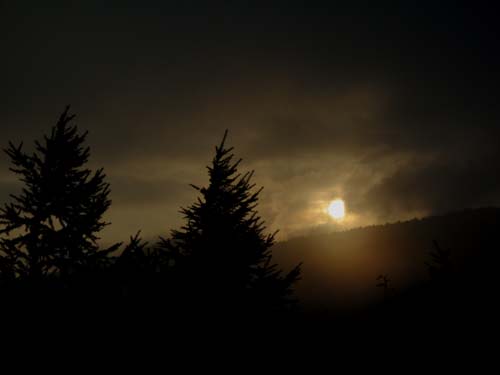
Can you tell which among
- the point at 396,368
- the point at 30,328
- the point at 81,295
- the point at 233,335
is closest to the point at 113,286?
the point at 81,295

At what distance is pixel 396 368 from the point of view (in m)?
45.0

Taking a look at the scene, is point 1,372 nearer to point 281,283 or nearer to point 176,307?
point 176,307

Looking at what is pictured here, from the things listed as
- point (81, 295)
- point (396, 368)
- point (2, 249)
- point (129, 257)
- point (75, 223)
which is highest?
point (75, 223)

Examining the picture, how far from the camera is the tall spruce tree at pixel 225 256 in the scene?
7156mm

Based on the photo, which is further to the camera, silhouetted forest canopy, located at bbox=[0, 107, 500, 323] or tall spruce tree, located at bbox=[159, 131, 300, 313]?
tall spruce tree, located at bbox=[159, 131, 300, 313]

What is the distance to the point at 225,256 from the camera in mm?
8031

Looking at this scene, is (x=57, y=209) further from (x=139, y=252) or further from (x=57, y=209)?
(x=139, y=252)

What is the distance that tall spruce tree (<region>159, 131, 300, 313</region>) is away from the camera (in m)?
7.16

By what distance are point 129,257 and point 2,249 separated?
6308mm

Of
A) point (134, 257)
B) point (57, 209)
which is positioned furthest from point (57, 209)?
point (134, 257)

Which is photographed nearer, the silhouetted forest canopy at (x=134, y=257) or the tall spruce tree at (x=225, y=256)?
the silhouetted forest canopy at (x=134, y=257)

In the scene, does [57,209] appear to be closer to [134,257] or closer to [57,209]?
[57,209]

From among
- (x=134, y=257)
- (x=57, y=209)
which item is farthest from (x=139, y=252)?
(x=57, y=209)

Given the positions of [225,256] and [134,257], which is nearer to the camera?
[134,257]
